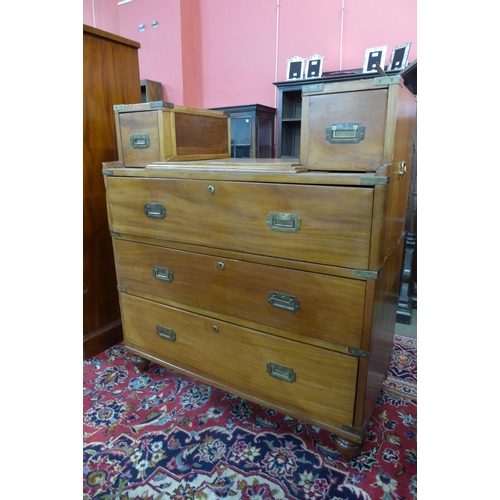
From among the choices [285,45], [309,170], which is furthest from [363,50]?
[309,170]

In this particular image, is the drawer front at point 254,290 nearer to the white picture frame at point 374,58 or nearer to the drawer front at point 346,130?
the drawer front at point 346,130

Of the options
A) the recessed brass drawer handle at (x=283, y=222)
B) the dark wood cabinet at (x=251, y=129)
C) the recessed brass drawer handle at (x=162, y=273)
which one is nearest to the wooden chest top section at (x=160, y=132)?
the recessed brass drawer handle at (x=162, y=273)

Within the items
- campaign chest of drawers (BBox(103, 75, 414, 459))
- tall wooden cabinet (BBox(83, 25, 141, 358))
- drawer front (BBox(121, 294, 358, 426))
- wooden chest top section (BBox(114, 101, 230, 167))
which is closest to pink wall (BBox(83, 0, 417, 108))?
tall wooden cabinet (BBox(83, 25, 141, 358))

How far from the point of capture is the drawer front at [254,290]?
1107 mm

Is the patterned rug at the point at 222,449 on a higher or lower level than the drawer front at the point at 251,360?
lower

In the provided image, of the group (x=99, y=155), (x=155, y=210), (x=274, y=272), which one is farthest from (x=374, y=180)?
(x=99, y=155)

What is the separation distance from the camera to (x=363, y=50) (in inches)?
124

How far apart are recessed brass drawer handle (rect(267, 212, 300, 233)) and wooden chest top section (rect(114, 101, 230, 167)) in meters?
0.56

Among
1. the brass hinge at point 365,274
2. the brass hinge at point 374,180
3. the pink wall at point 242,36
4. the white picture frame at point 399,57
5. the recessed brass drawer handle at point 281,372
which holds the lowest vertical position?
the recessed brass drawer handle at point 281,372

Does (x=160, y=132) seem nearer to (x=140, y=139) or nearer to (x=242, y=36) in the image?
(x=140, y=139)

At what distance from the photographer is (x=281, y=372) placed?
128 centimetres

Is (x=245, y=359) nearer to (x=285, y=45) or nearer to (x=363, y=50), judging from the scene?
(x=363, y=50)

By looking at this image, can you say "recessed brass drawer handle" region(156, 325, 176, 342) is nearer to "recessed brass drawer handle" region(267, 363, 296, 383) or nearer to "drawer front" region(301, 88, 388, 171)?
"recessed brass drawer handle" region(267, 363, 296, 383)
